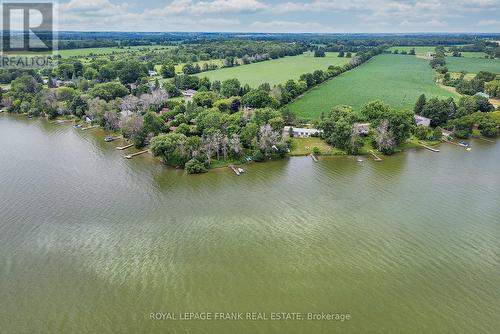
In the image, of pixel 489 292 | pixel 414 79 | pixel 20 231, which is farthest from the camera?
pixel 414 79

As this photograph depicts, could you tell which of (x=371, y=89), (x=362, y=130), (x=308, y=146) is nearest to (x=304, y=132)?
(x=308, y=146)

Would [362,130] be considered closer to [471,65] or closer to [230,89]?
[230,89]

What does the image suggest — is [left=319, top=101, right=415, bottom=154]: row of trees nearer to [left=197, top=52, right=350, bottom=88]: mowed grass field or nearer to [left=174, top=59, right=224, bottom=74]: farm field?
[left=197, top=52, right=350, bottom=88]: mowed grass field

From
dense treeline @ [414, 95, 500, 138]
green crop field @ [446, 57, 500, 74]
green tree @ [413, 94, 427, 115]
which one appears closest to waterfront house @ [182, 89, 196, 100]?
green tree @ [413, 94, 427, 115]

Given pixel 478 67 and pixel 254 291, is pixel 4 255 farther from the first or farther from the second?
pixel 478 67

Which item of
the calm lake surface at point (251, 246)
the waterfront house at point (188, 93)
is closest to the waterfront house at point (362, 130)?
the calm lake surface at point (251, 246)

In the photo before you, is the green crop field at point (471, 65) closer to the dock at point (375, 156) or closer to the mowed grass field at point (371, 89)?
the mowed grass field at point (371, 89)

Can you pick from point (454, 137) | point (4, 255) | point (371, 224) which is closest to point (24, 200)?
point (4, 255)
